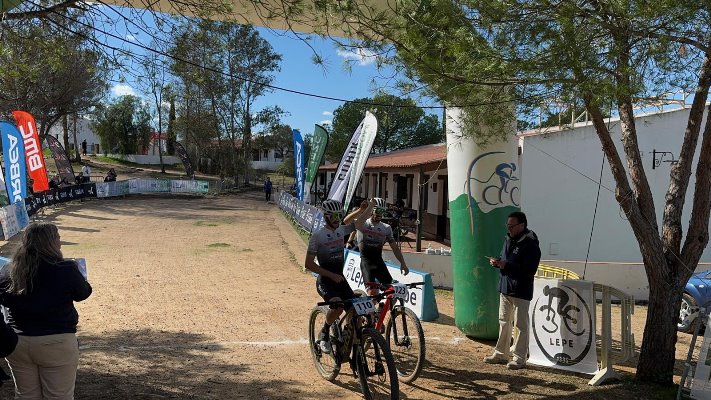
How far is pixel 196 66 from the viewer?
22.9 ft

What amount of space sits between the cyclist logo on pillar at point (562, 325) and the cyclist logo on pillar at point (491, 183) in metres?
1.42

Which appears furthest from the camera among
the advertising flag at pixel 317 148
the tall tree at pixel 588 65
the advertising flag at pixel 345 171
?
the advertising flag at pixel 317 148

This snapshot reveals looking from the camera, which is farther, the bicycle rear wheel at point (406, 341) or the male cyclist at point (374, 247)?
the male cyclist at point (374, 247)

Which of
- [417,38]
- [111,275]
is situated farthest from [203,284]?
[417,38]

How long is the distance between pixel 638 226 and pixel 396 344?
2.81 meters

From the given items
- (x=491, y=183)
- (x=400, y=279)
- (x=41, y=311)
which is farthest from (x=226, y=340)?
(x=491, y=183)

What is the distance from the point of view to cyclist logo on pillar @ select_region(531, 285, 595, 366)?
6.38m

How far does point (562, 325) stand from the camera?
21.5ft

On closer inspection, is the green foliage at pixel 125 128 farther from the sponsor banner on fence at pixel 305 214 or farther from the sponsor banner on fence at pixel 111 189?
the sponsor banner on fence at pixel 305 214

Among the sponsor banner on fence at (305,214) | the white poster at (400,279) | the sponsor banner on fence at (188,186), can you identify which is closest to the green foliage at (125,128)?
the sponsor banner on fence at (188,186)

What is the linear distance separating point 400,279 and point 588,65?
5825 millimetres

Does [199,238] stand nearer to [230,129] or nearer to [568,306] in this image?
[568,306]

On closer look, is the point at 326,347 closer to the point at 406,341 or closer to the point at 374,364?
the point at 374,364

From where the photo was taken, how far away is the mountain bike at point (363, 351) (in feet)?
16.3
